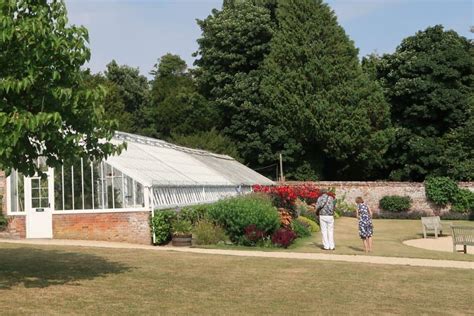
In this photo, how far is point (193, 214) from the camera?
20016 millimetres

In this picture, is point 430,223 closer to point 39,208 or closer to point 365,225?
point 365,225

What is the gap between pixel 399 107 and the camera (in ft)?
154

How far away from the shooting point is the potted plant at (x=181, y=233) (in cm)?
1856

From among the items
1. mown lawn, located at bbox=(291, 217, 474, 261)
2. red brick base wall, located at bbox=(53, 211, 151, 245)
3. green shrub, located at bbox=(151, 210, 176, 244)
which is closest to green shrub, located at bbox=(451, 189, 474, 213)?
mown lawn, located at bbox=(291, 217, 474, 261)

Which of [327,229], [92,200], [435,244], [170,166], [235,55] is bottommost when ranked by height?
[435,244]

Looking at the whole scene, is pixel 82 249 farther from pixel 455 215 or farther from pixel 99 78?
pixel 99 78

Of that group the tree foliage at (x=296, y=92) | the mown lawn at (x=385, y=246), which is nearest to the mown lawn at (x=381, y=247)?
the mown lawn at (x=385, y=246)

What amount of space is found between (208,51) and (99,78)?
9.60m

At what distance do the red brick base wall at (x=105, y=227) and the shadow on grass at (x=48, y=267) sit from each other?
151 inches

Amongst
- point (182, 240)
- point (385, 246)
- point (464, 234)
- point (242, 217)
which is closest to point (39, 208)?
point (182, 240)

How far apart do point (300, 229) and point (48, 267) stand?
11845 mm

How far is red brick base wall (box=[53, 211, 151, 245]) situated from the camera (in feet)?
62.7

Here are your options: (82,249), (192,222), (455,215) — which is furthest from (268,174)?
(82,249)

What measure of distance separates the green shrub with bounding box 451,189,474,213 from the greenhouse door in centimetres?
2653
